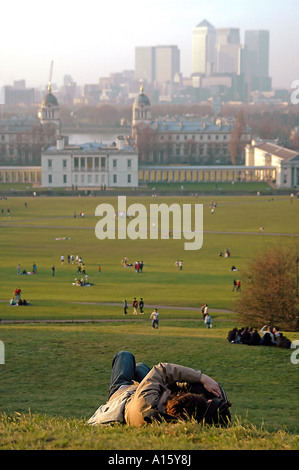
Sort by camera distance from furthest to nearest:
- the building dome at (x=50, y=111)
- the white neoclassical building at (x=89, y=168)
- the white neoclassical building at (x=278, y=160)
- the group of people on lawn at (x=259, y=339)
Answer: the building dome at (x=50, y=111), the white neoclassical building at (x=89, y=168), the white neoclassical building at (x=278, y=160), the group of people on lawn at (x=259, y=339)

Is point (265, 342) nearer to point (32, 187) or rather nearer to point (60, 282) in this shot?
point (60, 282)

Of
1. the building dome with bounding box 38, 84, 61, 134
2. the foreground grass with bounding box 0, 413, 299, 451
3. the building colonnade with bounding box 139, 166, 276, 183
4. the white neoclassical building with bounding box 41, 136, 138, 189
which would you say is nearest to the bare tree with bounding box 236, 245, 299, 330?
the foreground grass with bounding box 0, 413, 299, 451

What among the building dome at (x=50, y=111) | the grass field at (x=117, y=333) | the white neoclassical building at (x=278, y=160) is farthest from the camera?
the building dome at (x=50, y=111)

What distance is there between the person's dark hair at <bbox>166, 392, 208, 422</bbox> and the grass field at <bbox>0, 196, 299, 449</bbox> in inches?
4.0

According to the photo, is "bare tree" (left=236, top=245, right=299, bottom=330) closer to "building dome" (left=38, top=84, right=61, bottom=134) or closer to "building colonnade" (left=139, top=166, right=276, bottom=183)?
"building colonnade" (left=139, top=166, right=276, bottom=183)

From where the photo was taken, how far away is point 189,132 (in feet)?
386

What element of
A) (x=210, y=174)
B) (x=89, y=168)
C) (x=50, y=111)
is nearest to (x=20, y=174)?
(x=89, y=168)

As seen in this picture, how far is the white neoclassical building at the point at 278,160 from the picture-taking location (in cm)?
9000

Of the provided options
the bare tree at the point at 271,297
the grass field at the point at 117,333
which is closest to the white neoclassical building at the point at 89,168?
the grass field at the point at 117,333

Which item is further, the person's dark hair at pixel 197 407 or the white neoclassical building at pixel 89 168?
the white neoclassical building at pixel 89 168

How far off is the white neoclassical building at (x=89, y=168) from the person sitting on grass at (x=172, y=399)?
280 feet

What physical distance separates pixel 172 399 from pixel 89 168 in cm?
8836

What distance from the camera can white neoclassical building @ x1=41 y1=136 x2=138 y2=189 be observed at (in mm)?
92812

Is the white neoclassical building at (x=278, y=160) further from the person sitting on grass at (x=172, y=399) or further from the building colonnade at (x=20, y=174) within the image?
the person sitting on grass at (x=172, y=399)
